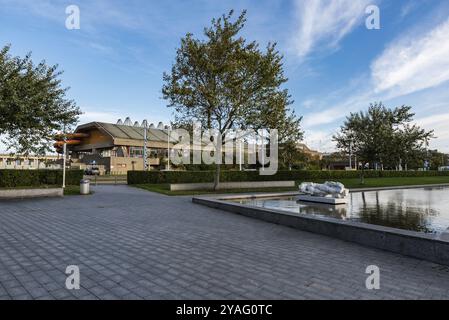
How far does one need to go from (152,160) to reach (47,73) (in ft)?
163

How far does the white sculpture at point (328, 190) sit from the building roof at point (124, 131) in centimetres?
5457

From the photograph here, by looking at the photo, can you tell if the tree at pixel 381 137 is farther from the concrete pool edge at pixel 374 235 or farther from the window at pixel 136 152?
the window at pixel 136 152

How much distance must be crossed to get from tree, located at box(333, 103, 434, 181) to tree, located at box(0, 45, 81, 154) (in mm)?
25261

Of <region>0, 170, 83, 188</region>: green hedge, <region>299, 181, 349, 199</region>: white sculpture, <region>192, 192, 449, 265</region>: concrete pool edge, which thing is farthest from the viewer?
<region>0, 170, 83, 188</region>: green hedge

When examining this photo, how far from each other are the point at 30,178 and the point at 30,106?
22.6 ft

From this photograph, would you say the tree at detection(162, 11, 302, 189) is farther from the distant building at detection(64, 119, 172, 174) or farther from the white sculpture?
the distant building at detection(64, 119, 172, 174)

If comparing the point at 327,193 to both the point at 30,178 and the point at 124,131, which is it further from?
the point at 124,131

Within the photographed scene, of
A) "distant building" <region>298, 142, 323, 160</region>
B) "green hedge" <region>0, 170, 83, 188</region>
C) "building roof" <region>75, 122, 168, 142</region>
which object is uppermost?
"building roof" <region>75, 122, 168, 142</region>

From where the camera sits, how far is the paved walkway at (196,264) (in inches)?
163

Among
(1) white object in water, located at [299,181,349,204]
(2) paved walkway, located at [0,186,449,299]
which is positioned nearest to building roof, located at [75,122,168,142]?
(1) white object in water, located at [299,181,349,204]

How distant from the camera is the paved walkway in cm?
414

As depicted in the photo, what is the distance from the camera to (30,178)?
21.3 m

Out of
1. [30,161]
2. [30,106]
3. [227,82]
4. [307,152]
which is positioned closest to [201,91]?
[227,82]
